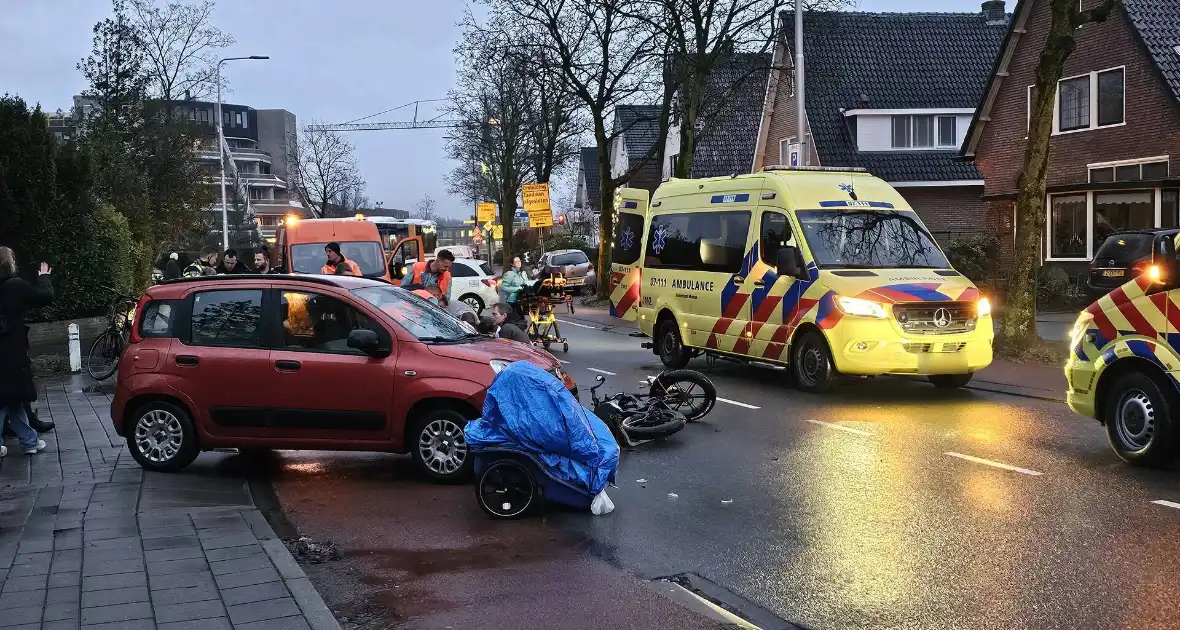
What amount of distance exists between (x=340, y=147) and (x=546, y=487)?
65.6 metres

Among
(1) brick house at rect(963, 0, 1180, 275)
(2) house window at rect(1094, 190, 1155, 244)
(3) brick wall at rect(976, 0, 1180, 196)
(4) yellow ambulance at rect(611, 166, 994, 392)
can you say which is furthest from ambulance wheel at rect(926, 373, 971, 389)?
(2) house window at rect(1094, 190, 1155, 244)

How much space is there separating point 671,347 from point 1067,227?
59.4 ft

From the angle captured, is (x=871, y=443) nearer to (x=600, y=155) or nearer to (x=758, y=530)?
(x=758, y=530)

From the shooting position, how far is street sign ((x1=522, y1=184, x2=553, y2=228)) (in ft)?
128

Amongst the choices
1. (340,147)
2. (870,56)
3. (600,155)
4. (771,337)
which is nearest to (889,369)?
(771,337)

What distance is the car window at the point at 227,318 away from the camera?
8.84m

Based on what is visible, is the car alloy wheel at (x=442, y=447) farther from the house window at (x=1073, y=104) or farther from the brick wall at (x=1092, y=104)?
the house window at (x=1073, y=104)

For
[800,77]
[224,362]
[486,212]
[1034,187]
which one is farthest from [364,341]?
[486,212]

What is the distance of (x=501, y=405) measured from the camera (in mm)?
7332

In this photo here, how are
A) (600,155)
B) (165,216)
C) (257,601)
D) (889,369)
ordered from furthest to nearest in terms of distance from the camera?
(600,155) → (165,216) → (889,369) → (257,601)

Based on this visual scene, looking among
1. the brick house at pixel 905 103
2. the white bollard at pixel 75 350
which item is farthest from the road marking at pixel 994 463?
the brick house at pixel 905 103

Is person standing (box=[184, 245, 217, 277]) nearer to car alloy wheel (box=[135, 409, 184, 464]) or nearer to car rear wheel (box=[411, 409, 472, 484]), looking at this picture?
car alloy wheel (box=[135, 409, 184, 464])

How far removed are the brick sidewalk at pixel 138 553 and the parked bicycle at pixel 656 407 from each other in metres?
3.24

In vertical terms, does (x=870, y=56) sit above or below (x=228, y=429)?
above
